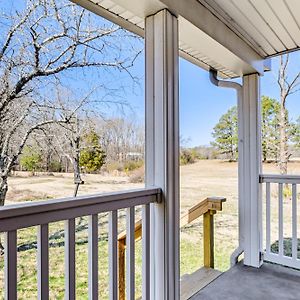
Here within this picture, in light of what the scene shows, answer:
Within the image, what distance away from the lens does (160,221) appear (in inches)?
66.7

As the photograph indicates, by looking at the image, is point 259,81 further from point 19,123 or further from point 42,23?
point 19,123

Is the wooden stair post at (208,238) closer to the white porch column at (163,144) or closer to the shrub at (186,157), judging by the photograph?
the shrub at (186,157)

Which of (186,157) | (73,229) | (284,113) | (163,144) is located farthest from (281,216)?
(73,229)

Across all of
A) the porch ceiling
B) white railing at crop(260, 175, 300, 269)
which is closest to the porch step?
white railing at crop(260, 175, 300, 269)

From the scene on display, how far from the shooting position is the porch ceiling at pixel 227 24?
1.73 m

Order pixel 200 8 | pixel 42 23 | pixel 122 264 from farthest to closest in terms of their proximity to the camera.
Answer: pixel 122 264
pixel 200 8
pixel 42 23

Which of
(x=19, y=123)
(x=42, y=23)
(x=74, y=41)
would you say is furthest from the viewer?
(x=74, y=41)

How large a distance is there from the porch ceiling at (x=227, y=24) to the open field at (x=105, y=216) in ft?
3.29

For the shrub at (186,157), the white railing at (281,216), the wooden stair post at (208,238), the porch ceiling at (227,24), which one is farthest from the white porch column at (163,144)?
the white railing at (281,216)

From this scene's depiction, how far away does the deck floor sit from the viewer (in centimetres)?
220

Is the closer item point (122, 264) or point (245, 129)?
point (122, 264)

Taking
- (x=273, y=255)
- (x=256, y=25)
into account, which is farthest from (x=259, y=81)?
(x=273, y=255)

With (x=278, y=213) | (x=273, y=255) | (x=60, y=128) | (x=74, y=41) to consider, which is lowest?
(x=273, y=255)

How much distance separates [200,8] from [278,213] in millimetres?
2162
